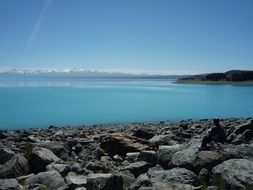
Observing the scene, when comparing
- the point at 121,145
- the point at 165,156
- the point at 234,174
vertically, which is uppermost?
the point at 234,174

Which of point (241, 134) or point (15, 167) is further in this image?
point (241, 134)

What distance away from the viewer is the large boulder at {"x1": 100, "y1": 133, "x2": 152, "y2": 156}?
12.7m

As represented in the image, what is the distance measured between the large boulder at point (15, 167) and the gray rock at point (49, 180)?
2.09ft

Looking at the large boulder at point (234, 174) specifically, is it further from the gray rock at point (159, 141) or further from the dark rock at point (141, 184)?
the gray rock at point (159, 141)

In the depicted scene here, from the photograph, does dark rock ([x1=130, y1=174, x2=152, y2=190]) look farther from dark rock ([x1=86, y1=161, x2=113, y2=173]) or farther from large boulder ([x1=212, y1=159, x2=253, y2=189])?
dark rock ([x1=86, y1=161, x2=113, y2=173])

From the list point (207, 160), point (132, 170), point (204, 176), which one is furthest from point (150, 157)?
point (204, 176)

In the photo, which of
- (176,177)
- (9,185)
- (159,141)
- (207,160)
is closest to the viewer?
(9,185)

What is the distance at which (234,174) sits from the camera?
7.49m

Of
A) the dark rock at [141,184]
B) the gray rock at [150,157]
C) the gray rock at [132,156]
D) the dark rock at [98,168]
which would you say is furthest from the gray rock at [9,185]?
the gray rock at [132,156]

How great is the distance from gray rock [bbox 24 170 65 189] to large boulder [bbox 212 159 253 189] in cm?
301

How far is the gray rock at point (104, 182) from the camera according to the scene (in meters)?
7.23

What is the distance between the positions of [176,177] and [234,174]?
3.63ft

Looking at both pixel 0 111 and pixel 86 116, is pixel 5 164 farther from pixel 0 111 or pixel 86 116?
pixel 0 111

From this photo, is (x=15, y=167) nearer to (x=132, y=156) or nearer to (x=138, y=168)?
(x=138, y=168)
